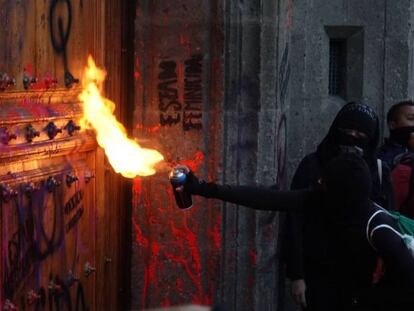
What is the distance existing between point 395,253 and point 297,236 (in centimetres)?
123

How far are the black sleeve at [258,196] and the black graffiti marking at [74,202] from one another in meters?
0.64

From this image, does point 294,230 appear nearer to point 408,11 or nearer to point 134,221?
point 134,221

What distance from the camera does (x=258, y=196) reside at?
4.48 m

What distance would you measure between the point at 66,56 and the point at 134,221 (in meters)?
1.23

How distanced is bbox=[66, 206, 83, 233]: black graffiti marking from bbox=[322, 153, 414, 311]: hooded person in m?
1.13

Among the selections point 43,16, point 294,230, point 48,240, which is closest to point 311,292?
point 294,230

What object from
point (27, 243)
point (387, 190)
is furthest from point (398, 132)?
point (27, 243)

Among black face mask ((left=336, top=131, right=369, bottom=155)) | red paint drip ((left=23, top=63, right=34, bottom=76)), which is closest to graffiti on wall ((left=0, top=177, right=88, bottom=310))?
red paint drip ((left=23, top=63, right=34, bottom=76))

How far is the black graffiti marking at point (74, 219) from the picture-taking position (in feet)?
14.8

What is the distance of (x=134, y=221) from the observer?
528 centimetres

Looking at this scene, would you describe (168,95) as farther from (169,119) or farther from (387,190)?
(387,190)

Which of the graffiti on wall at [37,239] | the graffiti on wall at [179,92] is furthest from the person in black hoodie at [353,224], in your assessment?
the graffiti on wall at [179,92]

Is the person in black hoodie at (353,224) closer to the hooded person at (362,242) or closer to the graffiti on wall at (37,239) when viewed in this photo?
the hooded person at (362,242)

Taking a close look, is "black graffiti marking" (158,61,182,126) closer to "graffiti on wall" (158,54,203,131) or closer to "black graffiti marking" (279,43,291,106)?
"graffiti on wall" (158,54,203,131)
